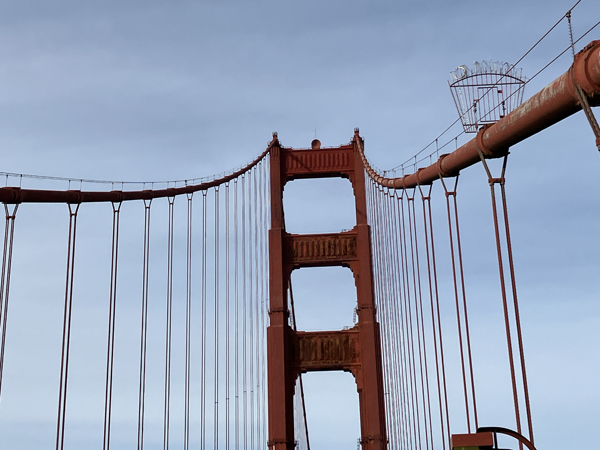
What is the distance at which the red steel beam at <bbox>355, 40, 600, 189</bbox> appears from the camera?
8.80 metres

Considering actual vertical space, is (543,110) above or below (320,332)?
above

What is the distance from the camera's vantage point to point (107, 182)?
2180 cm

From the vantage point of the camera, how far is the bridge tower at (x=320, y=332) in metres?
26.9

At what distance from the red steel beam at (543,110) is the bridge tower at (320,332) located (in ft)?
48.5

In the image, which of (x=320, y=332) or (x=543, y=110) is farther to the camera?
(x=320, y=332)

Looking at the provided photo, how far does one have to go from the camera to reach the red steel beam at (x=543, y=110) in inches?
347

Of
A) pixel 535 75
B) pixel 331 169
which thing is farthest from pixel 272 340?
pixel 535 75

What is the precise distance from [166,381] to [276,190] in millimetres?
8801

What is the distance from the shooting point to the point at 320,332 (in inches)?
1125

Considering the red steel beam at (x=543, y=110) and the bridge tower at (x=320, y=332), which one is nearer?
the red steel beam at (x=543, y=110)

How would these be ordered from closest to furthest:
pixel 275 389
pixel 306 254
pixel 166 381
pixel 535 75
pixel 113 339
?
pixel 535 75
pixel 113 339
pixel 166 381
pixel 275 389
pixel 306 254

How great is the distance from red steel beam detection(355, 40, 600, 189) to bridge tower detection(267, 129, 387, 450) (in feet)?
48.5

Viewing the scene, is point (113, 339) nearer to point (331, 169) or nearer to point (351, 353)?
point (351, 353)

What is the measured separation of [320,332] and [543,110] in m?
19.6
